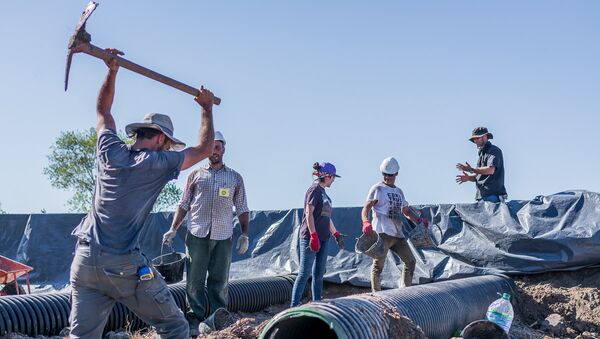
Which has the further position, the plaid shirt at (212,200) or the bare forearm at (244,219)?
the bare forearm at (244,219)

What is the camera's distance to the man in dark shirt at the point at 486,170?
9.19 metres

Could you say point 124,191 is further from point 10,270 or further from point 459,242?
point 459,242

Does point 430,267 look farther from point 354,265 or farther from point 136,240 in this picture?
point 136,240

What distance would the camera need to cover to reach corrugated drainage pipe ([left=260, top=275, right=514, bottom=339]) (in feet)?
14.1

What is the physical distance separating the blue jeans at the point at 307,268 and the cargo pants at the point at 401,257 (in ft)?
2.85

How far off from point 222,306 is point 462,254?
12.3 ft

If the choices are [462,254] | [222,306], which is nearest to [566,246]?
[462,254]

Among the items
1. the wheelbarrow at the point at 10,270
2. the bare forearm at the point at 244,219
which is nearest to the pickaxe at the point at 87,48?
the bare forearm at the point at 244,219

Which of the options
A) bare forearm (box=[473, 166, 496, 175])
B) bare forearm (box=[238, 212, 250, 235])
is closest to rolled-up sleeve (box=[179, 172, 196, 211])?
bare forearm (box=[238, 212, 250, 235])

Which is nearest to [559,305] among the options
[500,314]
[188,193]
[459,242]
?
[459,242]

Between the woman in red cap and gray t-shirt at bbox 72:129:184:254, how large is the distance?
3.48 m

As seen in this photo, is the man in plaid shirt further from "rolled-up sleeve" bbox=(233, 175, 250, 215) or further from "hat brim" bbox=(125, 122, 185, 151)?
"hat brim" bbox=(125, 122, 185, 151)

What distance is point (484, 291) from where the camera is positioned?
24.7 feet

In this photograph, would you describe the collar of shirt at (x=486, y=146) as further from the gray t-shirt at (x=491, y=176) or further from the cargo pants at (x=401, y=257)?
the cargo pants at (x=401, y=257)
